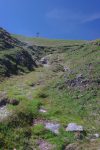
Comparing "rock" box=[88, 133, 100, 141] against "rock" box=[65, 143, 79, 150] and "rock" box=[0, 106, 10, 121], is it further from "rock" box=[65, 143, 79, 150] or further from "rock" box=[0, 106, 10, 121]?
"rock" box=[0, 106, 10, 121]

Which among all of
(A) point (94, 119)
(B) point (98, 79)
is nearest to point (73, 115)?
→ (A) point (94, 119)

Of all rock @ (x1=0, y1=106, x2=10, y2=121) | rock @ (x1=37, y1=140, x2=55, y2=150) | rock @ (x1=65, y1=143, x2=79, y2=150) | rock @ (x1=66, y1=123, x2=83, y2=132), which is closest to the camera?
rock @ (x1=65, y1=143, x2=79, y2=150)

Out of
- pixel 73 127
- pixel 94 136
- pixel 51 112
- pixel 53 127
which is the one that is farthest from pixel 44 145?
pixel 51 112

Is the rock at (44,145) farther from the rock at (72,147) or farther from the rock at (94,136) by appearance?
the rock at (94,136)

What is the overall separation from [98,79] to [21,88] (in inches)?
398

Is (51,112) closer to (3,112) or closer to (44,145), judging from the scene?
(3,112)

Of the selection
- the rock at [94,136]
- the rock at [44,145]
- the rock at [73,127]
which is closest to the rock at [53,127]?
the rock at [73,127]

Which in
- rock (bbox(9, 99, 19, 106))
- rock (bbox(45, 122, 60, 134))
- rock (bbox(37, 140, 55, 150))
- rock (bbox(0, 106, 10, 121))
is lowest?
rock (bbox(37, 140, 55, 150))

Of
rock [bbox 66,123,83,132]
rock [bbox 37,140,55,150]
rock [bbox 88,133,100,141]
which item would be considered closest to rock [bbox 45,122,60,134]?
rock [bbox 66,123,83,132]

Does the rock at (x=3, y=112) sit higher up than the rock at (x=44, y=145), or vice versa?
the rock at (x=3, y=112)

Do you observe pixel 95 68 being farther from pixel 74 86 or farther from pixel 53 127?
pixel 53 127

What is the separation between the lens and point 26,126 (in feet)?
85.9

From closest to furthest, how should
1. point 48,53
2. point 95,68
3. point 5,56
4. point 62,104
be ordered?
point 62,104 → point 95,68 → point 5,56 → point 48,53

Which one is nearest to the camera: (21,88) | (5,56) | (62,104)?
(62,104)
